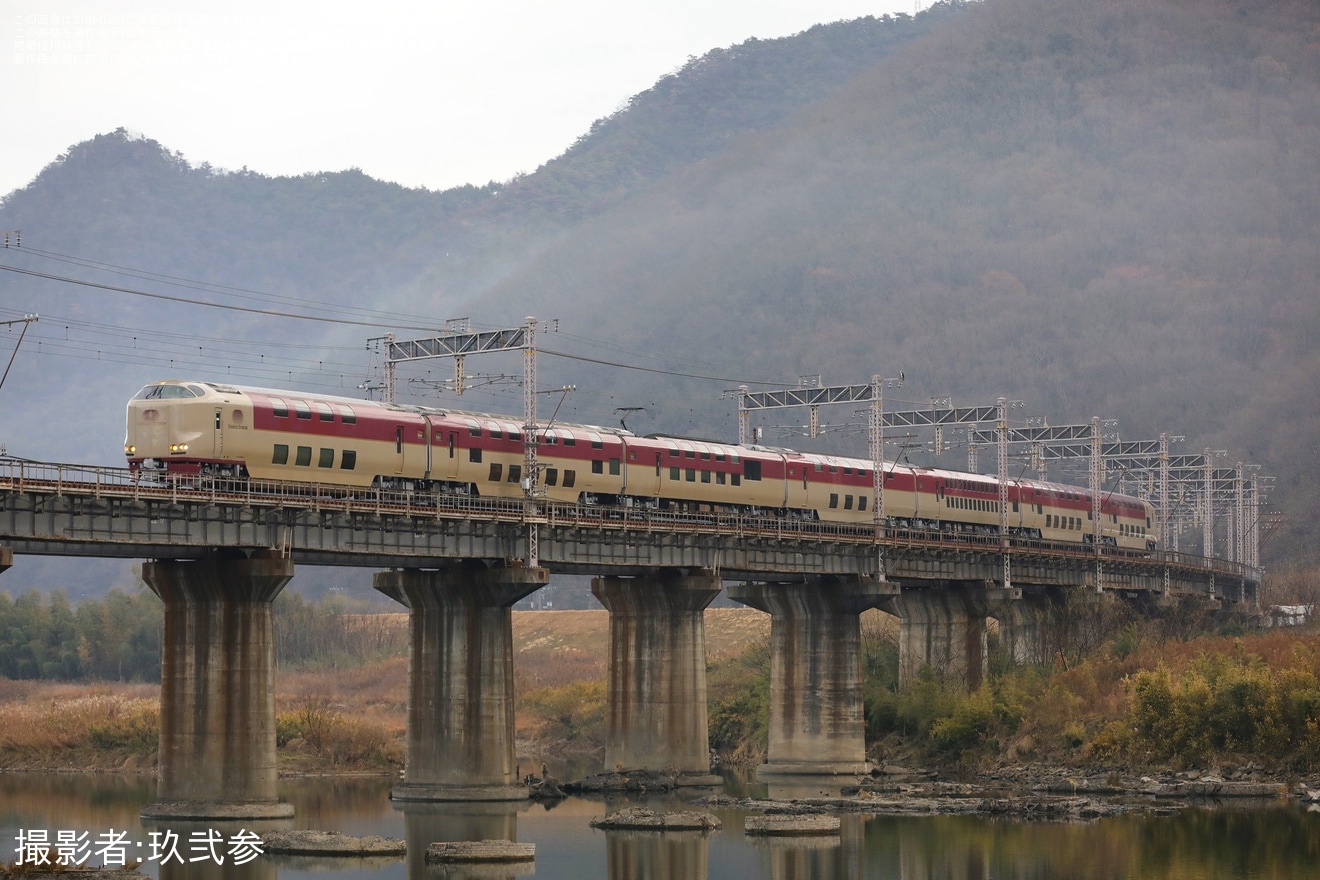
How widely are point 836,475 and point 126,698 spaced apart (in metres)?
51.3

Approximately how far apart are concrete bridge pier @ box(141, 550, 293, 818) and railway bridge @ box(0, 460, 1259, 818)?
8 cm

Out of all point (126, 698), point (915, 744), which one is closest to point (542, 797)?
point (915, 744)

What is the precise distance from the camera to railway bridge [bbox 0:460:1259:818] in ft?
242

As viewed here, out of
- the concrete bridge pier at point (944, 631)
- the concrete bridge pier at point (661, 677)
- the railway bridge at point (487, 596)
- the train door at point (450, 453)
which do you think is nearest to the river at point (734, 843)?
the railway bridge at point (487, 596)

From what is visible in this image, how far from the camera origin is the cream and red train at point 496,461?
77375 millimetres

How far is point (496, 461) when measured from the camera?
293ft

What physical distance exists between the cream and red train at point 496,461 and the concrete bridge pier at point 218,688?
4.58 metres

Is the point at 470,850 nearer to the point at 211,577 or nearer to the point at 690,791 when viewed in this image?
the point at 211,577

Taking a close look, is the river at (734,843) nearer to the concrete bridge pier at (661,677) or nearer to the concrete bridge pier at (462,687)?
the concrete bridge pier at (462,687)

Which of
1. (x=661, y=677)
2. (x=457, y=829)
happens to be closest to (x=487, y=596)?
(x=457, y=829)

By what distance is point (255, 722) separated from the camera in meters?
74.8

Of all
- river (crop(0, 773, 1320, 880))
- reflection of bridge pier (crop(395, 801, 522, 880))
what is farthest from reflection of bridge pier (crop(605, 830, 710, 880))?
reflection of bridge pier (crop(395, 801, 522, 880))

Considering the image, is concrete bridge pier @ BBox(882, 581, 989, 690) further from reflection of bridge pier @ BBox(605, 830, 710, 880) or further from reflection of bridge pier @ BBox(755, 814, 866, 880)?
reflection of bridge pier @ BBox(605, 830, 710, 880)

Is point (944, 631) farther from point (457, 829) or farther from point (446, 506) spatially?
point (457, 829)
